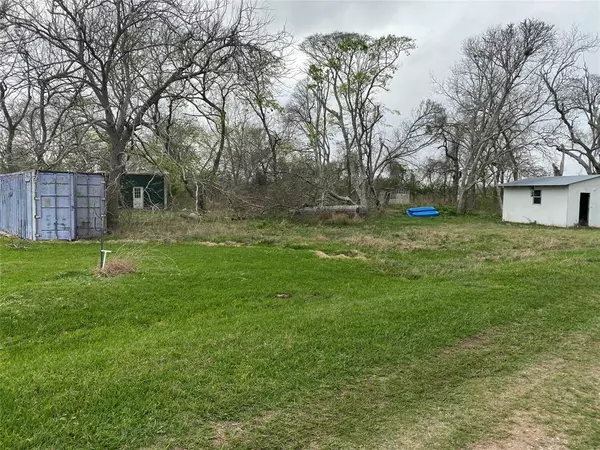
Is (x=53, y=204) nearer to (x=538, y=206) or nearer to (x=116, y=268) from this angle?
(x=116, y=268)

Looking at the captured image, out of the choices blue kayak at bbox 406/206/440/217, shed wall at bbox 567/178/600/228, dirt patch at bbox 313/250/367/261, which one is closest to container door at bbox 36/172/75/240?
dirt patch at bbox 313/250/367/261

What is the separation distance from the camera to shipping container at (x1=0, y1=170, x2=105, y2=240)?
494 inches

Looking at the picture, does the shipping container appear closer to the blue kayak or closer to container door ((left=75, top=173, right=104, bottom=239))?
container door ((left=75, top=173, right=104, bottom=239))

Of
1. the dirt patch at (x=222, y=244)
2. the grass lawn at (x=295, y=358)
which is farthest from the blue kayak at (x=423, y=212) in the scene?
the grass lawn at (x=295, y=358)

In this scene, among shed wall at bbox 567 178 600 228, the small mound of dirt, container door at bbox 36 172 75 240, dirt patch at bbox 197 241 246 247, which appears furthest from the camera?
shed wall at bbox 567 178 600 228

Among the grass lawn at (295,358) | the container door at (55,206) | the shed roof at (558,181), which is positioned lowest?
the grass lawn at (295,358)

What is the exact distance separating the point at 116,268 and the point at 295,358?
4465mm

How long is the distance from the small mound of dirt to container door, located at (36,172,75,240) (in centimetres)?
672

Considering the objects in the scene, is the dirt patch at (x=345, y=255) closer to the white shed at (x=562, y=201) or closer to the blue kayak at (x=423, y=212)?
the white shed at (x=562, y=201)

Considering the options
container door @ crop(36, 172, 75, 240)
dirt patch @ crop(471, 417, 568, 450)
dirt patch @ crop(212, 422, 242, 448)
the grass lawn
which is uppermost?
container door @ crop(36, 172, 75, 240)

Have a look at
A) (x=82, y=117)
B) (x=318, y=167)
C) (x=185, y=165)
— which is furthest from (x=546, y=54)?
(x=82, y=117)

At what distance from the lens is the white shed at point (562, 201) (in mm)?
21000

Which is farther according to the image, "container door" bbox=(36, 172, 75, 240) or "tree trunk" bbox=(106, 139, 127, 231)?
"tree trunk" bbox=(106, 139, 127, 231)

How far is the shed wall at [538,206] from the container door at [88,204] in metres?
20.6
